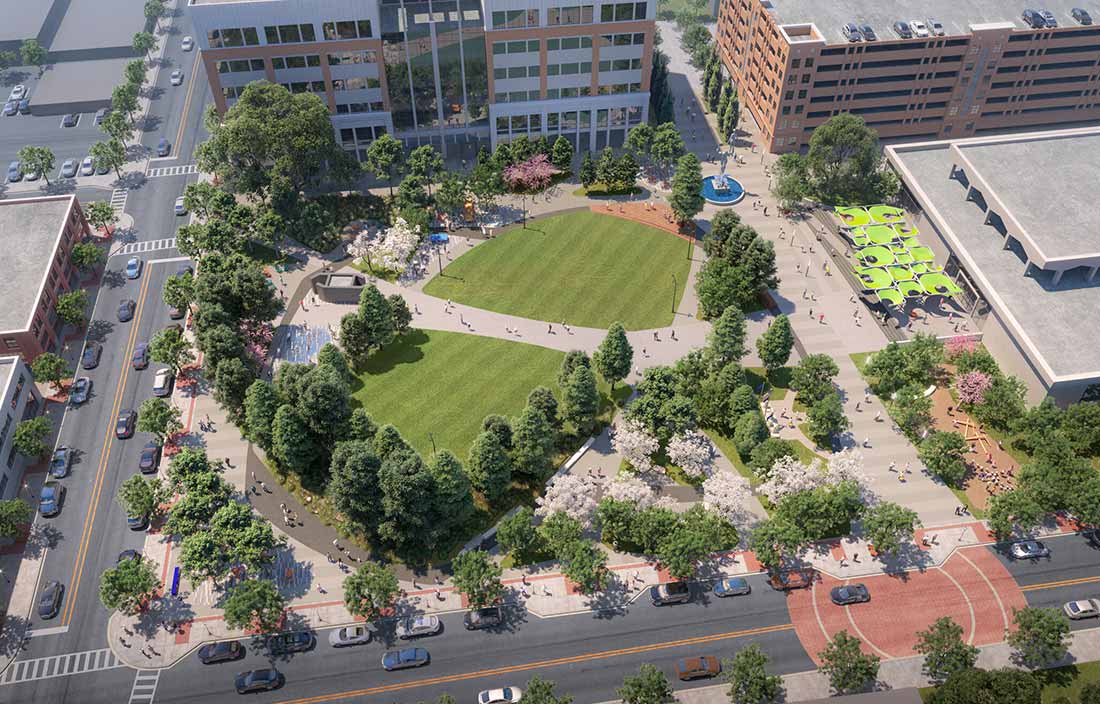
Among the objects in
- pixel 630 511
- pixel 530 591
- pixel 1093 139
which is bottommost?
pixel 530 591

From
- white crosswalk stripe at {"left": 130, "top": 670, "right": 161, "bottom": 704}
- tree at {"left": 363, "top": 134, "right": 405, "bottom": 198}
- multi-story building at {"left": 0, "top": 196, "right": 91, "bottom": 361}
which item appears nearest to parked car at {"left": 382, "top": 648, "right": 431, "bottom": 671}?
white crosswalk stripe at {"left": 130, "top": 670, "right": 161, "bottom": 704}

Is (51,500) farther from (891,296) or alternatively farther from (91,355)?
(891,296)

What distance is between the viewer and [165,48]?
195625 mm

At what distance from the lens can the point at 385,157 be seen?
14262cm

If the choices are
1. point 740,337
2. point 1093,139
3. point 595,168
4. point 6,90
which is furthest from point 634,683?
point 6,90

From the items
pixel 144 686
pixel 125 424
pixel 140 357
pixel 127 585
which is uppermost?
pixel 127 585

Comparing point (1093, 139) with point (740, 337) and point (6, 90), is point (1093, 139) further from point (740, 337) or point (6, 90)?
point (6, 90)

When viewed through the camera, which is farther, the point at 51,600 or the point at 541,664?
the point at 51,600

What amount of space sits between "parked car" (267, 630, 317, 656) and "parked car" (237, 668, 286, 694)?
2.92 meters

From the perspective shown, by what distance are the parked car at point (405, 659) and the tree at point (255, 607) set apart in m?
12.7

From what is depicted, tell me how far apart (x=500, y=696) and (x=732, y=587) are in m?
29.1

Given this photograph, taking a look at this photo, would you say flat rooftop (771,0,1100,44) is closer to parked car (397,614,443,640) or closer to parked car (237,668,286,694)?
parked car (397,614,443,640)

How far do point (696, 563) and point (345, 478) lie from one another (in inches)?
1659

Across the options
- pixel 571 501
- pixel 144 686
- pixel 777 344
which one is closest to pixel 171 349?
pixel 144 686
